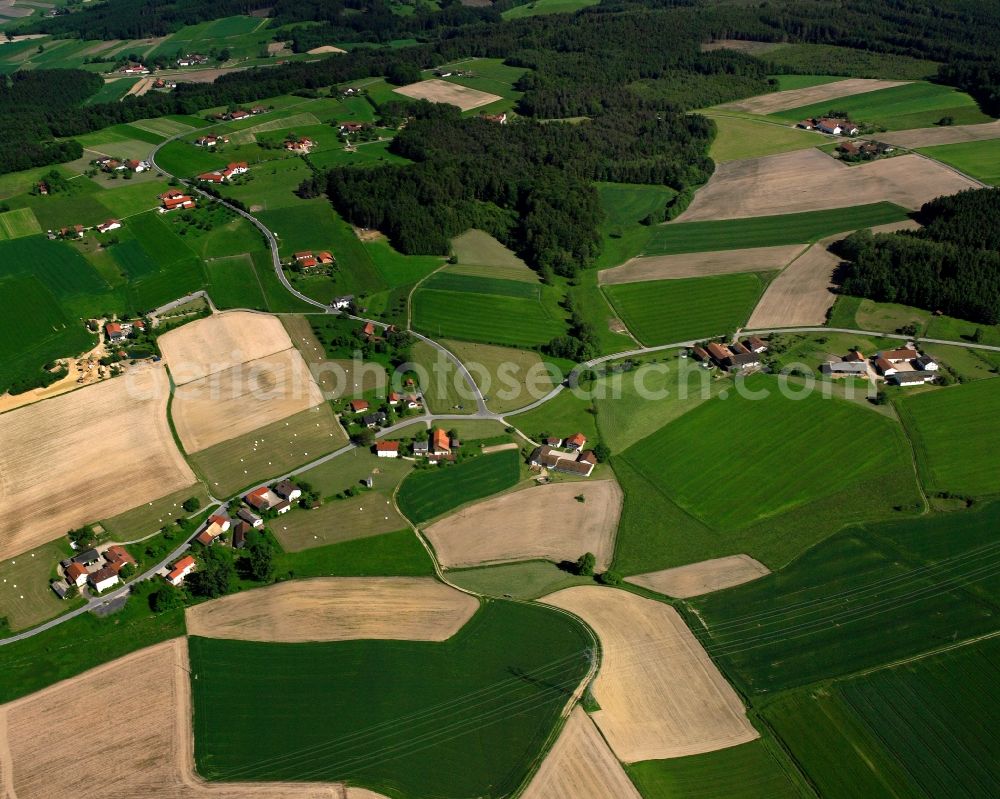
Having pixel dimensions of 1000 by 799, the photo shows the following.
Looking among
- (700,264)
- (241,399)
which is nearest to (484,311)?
(241,399)

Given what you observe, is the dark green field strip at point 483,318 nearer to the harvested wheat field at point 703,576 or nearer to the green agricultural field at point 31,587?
the harvested wheat field at point 703,576

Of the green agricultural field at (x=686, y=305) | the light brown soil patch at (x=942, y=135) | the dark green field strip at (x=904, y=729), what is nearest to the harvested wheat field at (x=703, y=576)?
the dark green field strip at (x=904, y=729)

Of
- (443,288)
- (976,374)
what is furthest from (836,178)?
(443,288)

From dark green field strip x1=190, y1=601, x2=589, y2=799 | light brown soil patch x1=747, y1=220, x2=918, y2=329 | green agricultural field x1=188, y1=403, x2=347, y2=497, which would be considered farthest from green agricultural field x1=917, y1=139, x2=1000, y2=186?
dark green field strip x1=190, y1=601, x2=589, y2=799

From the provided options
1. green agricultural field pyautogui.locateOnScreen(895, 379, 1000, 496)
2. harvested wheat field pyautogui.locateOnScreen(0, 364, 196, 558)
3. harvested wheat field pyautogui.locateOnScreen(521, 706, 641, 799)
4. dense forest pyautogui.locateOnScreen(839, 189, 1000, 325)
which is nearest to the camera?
harvested wheat field pyautogui.locateOnScreen(521, 706, 641, 799)

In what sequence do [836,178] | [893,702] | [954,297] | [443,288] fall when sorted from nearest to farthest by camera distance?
1. [893,702]
2. [954,297]
3. [443,288]
4. [836,178]

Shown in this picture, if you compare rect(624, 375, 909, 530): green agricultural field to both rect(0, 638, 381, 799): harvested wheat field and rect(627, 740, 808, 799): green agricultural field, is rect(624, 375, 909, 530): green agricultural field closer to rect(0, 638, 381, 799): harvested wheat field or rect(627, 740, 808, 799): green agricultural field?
rect(627, 740, 808, 799): green agricultural field

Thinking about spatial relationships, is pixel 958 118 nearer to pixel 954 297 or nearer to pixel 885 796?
pixel 954 297
